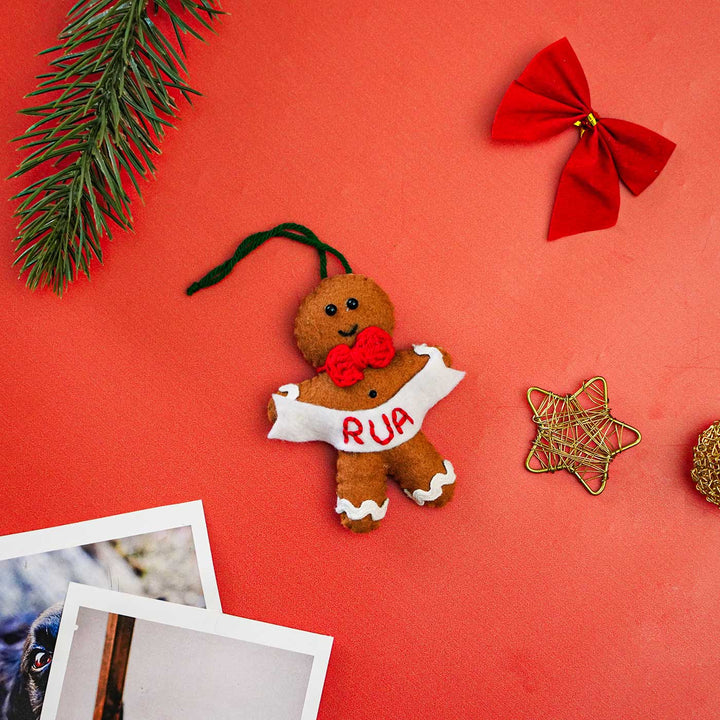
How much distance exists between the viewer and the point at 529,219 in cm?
116

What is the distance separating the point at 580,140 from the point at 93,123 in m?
0.78

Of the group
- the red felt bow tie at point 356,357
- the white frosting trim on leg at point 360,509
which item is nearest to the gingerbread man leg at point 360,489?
the white frosting trim on leg at point 360,509

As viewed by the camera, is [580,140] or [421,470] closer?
[421,470]

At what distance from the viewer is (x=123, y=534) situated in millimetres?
1101

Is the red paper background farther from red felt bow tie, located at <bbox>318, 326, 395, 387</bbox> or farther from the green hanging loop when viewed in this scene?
red felt bow tie, located at <bbox>318, 326, 395, 387</bbox>

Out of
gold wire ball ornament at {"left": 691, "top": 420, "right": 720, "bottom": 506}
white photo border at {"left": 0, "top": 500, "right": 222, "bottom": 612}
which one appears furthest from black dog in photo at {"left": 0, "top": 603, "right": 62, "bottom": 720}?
gold wire ball ornament at {"left": 691, "top": 420, "right": 720, "bottom": 506}

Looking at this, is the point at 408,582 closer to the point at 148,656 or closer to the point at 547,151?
the point at 148,656

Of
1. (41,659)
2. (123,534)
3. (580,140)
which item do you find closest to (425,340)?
(580,140)

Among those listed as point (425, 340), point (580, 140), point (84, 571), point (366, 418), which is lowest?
point (84, 571)

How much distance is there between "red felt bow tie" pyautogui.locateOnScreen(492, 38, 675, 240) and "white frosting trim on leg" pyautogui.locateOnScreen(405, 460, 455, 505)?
438 mm

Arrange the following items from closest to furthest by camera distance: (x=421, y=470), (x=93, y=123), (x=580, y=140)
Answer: (x=93, y=123), (x=421, y=470), (x=580, y=140)

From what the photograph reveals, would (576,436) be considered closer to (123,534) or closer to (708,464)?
(708,464)

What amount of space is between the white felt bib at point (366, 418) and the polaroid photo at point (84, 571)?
0.25m

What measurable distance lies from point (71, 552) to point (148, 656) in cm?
21
